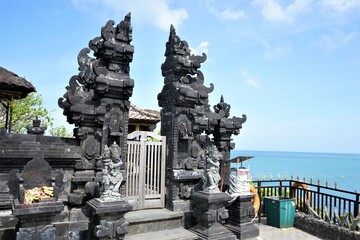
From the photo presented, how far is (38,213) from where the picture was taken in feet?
17.9

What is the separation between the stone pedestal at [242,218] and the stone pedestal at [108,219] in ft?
13.2

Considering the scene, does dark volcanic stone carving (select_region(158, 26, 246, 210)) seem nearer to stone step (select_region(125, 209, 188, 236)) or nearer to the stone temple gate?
the stone temple gate

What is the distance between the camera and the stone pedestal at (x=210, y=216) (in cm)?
757

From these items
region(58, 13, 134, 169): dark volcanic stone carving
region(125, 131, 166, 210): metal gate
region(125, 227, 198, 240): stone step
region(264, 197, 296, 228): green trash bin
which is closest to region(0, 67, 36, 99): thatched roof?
region(58, 13, 134, 169): dark volcanic stone carving

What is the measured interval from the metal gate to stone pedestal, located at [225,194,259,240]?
7.95ft

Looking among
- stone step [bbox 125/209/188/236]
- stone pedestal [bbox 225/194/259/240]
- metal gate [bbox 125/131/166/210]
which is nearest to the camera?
stone step [bbox 125/209/188/236]

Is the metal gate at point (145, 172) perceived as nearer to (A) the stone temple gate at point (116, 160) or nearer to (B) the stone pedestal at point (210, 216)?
(A) the stone temple gate at point (116, 160)

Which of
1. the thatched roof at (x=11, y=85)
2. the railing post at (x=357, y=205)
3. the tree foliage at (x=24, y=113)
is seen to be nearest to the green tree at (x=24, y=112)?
the tree foliage at (x=24, y=113)

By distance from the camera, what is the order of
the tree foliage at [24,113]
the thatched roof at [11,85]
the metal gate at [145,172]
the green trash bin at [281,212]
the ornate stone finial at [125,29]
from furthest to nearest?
the tree foliage at [24,113]
the thatched roof at [11,85]
the green trash bin at [281,212]
the metal gate at [145,172]
the ornate stone finial at [125,29]

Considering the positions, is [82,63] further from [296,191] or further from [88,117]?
[296,191]

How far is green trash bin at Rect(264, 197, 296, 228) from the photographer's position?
10281 mm

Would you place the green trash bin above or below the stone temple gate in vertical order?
below

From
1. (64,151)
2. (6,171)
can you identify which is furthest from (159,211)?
(6,171)

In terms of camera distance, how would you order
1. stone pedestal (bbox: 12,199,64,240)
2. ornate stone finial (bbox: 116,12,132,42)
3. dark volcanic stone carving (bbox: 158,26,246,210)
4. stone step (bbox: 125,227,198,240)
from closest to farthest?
stone pedestal (bbox: 12,199,64,240) < stone step (bbox: 125,227,198,240) < ornate stone finial (bbox: 116,12,132,42) < dark volcanic stone carving (bbox: 158,26,246,210)
